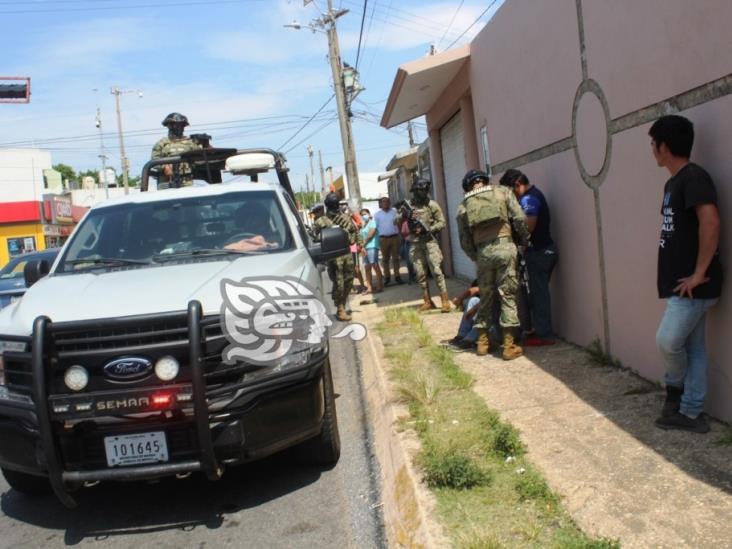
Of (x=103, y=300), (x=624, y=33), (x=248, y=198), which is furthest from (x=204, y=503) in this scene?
(x=624, y=33)

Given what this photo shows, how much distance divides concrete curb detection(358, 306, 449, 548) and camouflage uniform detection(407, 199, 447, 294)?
129 inches

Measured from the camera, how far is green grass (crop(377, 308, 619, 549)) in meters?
3.02

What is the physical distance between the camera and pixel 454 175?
489 inches

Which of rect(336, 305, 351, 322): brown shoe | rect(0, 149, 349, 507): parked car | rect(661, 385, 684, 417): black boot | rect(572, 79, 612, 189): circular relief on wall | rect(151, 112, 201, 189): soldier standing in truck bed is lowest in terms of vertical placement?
rect(661, 385, 684, 417): black boot

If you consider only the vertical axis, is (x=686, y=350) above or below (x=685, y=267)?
below

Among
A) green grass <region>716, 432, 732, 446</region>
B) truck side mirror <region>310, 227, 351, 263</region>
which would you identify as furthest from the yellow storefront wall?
green grass <region>716, 432, 732, 446</region>

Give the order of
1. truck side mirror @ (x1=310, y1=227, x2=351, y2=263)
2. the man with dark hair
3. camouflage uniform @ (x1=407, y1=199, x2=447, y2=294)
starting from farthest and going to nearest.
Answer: camouflage uniform @ (x1=407, y1=199, x2=447, y2=294)
the man with dark hair
truck side mirror @ (x1=310, y1=227, x2=351, y2=263)

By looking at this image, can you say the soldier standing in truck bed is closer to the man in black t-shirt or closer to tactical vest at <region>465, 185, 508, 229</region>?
tactical vest at <region>465, 185, 508, 229</region>

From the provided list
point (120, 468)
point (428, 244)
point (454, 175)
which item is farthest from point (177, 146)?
point (454, 175)

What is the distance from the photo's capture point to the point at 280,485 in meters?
4.46

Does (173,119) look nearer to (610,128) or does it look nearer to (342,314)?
(342,314)

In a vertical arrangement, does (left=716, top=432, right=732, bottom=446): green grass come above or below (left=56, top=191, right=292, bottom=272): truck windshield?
below

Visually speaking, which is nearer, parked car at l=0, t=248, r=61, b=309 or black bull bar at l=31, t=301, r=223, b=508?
black bull bar at l=31, t=301, r=223, b=508

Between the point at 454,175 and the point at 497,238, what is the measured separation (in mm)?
6370
